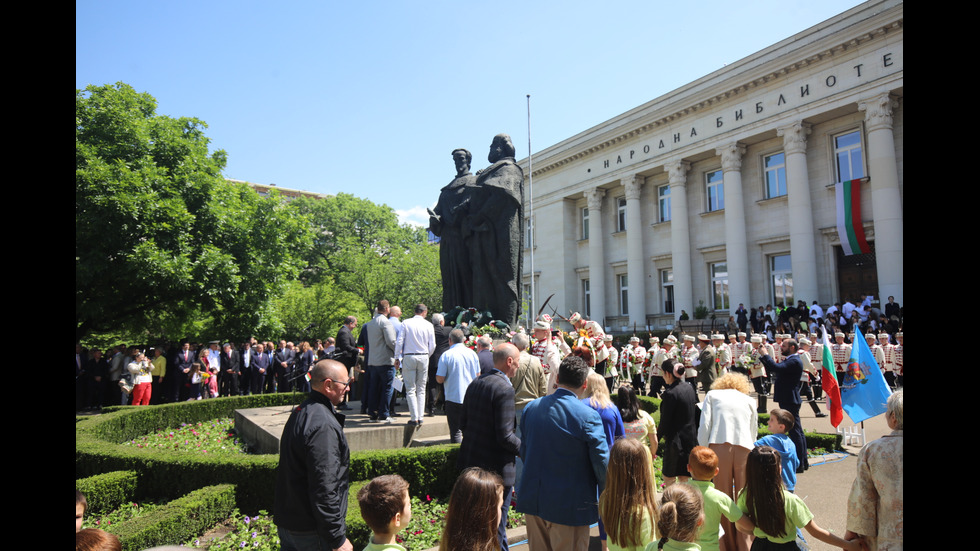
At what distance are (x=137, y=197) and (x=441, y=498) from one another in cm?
1708

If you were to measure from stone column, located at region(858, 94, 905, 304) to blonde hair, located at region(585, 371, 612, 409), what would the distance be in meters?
23.1

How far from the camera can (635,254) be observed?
3494 centimetres

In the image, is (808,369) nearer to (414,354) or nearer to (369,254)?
(414,354)

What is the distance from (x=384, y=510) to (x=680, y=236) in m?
31.8

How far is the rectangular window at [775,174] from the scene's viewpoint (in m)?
28.7

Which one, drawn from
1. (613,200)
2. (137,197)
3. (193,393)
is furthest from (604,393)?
(613,200)

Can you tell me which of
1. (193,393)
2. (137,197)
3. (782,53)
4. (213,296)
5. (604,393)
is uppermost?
(782,53)

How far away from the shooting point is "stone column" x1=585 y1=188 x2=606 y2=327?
37.8m

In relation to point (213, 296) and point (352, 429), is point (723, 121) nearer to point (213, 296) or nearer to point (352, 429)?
point (213, 296)

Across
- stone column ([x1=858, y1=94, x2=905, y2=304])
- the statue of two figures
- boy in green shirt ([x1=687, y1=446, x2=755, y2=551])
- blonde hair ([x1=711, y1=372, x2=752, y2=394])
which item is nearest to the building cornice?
stone column ([x1=858, y1=94, x2=905, y2=304])

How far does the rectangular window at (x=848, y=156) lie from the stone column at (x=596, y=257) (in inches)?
575

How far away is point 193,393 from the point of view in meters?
18.0

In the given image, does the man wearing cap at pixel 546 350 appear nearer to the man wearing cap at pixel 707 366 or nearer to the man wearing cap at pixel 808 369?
the man wearing cap at pixel 808 369

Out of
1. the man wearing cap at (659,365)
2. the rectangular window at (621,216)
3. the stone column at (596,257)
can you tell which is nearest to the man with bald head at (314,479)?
the man wearing cap at (659,365)
